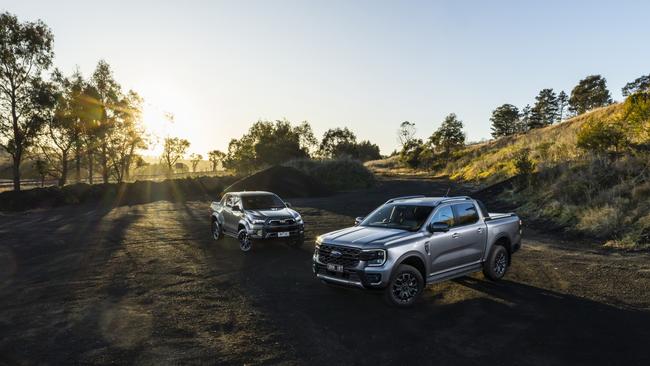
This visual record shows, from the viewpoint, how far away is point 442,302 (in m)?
8.07

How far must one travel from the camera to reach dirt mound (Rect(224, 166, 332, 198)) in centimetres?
4056

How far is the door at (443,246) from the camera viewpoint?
7.92 m

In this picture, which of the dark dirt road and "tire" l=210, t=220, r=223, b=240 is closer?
the dark dirt road

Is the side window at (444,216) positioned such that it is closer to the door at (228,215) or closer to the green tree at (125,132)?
the door at (228,215)

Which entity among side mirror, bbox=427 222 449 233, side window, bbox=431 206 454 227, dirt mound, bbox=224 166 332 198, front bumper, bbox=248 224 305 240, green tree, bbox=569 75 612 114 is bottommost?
front bumper, bbox=248 224 305 240

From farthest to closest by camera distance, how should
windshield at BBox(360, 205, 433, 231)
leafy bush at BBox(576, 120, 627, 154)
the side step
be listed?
leafy bush at BBox(576, 120, 627, 154) → windshield at BBox(360, 205, 433, 231) → the side step

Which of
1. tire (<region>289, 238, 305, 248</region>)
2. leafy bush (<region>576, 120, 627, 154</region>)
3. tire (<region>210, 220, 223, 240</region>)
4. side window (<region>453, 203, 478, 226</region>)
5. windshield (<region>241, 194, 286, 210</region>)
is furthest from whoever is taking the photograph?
leafy bush (<region>576, 120, 627, 154</region>)

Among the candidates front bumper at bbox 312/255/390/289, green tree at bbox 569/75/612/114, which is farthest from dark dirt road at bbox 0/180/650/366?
green tree at bbox 569/75/612/114

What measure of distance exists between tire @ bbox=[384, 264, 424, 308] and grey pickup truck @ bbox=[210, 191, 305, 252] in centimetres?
612

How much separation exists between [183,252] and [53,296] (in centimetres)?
502

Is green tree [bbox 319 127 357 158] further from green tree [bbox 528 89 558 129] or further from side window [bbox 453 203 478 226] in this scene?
side window [bbox 453 203 478 226]

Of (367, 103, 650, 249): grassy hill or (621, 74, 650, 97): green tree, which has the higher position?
(621, 74, 650, 97): green tree

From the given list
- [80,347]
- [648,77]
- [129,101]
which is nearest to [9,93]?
[129,101]

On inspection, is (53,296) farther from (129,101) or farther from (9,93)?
(129,101)
